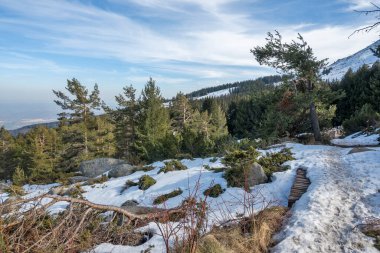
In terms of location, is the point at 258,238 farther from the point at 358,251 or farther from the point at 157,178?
the point at 157,178

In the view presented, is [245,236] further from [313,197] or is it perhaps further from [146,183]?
[146,183]

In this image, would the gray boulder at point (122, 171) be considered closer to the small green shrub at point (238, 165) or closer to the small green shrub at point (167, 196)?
the small green shrub at point (167, 196)

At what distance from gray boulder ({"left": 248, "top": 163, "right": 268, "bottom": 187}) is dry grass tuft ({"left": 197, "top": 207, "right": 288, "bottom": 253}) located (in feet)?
10.3

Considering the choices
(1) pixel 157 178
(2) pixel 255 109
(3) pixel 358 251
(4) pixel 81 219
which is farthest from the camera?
(2) pixel 255 109

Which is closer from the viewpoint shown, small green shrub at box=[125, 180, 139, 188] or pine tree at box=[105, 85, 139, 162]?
small green shrub at box=[125, 180, 139, 188]

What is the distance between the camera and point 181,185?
1258 cm

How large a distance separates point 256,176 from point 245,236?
476 cm

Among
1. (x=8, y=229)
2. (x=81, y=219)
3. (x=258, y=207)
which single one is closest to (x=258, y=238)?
(x=258, y=207)

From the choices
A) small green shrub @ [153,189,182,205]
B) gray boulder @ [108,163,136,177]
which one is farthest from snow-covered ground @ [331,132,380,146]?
gray boulder @ [108,163,136,177]

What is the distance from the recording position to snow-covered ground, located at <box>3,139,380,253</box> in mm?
6160

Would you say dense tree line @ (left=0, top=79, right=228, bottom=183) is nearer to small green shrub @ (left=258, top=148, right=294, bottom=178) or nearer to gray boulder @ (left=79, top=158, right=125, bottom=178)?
gray boulder @ (left=79, top=158, right=125, bottom=178)

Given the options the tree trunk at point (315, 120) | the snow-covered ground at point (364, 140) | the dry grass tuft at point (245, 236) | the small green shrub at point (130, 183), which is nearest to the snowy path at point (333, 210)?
the dry grass tuft at point (245, 236)

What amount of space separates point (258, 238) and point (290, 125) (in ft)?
59.9

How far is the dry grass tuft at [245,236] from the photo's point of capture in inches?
201
